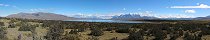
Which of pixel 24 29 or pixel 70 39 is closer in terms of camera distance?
pixel 70 39

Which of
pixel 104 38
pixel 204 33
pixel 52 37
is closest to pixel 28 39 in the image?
pixel 52 37

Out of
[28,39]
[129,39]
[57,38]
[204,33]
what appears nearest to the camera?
Answer: [57,38]

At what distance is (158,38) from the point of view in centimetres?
2481

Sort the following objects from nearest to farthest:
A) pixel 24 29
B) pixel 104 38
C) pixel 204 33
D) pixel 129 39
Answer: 1. pixel 129 39
2. pixel 104 38
3. pixel 204 33
4. pixel 24 29

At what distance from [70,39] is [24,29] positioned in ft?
34.3

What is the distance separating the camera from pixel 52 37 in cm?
2152

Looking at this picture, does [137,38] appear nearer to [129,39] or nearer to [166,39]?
[129,39]

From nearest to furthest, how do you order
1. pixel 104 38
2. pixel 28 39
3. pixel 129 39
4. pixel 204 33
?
pixel 28 39 < pixel 129 39 < pixel 104 38 < pixel 204 33

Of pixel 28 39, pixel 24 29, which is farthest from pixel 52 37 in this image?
pixel 24 29

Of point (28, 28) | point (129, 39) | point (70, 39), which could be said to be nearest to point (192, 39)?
point (129, 39)

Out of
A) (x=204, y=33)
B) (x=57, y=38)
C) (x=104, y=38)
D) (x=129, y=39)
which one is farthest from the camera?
(x=204, y=33)

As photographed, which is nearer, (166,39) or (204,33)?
(166,39)

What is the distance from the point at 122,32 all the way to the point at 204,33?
323 inches

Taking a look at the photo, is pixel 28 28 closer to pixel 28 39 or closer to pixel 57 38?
pixel 28 39
